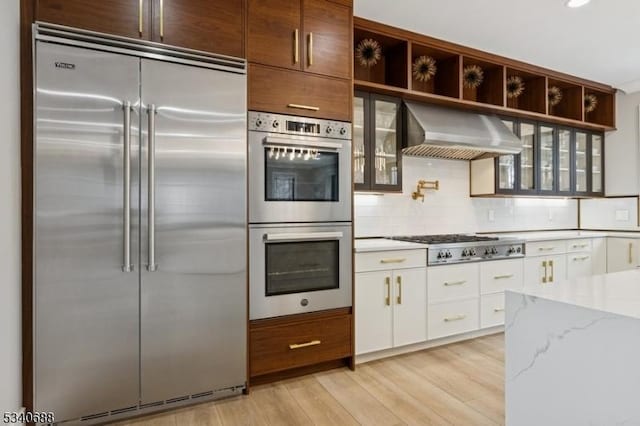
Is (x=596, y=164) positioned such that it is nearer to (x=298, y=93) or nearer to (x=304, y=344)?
(x=298, y=93)

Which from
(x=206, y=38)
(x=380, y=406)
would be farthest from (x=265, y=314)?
(x=206, y=38)

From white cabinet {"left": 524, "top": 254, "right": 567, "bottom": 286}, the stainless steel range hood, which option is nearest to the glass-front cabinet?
the stainless steel range hood

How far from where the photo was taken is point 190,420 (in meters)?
2.00

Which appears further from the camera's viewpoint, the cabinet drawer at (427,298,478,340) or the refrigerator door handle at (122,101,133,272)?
the cabinet drawer at (427,298,478,340)

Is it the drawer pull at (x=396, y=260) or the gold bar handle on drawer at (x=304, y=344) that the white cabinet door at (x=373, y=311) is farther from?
the gold bar handle on drawer at (x=304, y=344)

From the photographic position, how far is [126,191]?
6.31 feet

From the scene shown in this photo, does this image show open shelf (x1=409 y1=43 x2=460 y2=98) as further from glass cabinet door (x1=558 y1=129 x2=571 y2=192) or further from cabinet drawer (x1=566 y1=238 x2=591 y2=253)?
cabinet drawer (x1=566 y1=238 x2=591 y2=253)

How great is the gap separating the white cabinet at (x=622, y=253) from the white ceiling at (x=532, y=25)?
1.90 m

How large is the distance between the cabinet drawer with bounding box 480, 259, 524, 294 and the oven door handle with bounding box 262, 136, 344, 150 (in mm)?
1776

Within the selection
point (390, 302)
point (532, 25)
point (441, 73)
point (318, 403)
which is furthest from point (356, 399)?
point (532, 25)

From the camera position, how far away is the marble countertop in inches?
41.7

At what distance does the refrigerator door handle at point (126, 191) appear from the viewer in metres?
1.92

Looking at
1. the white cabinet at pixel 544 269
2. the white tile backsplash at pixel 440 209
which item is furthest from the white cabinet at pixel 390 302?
the white cabinet at pixel 544 269

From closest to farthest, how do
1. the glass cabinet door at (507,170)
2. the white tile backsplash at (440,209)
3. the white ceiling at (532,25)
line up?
the white ceiling at (532,25)
the white tile backsplash at (440,209)
the glass cabinet door at (507,170)
